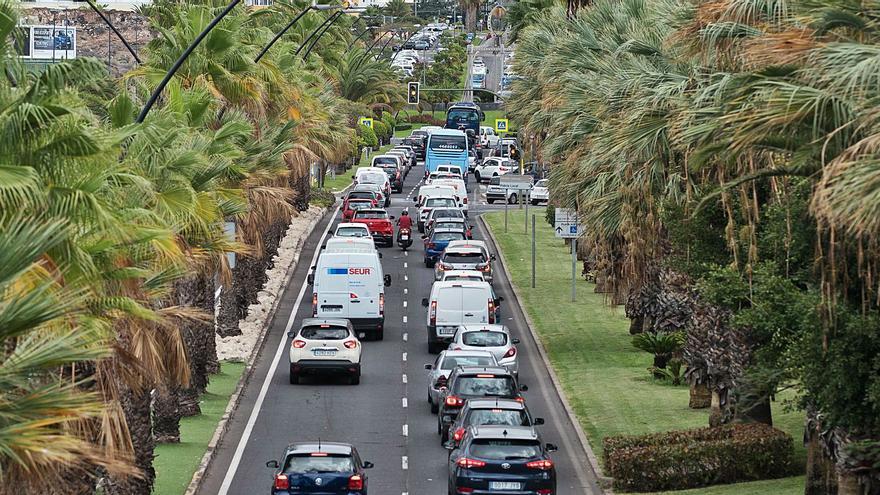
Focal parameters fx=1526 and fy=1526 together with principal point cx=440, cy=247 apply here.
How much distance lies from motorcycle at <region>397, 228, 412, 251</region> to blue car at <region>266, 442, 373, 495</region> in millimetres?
39258

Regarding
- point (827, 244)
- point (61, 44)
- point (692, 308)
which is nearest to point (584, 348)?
point (692, 308)

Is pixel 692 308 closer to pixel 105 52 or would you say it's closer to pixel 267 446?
pixel 267 446

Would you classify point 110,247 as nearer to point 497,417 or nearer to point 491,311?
point 497,417

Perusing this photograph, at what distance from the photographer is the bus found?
94250mm

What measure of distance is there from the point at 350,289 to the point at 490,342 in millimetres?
7169

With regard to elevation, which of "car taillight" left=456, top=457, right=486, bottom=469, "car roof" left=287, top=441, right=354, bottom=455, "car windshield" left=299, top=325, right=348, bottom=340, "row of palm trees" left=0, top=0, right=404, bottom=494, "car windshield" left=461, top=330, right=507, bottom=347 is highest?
"row of palm trees" left=0, top=0, right=404, bottom=494

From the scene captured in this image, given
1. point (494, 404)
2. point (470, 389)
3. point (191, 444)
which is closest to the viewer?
point (494, 404)

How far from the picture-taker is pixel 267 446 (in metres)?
28.3

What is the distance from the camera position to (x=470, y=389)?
28.3 metres

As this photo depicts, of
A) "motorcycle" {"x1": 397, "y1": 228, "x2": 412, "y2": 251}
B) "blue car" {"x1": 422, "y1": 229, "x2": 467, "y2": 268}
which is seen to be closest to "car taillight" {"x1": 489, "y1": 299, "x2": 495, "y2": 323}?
"blue car" {"x1": 422, "y1": 229, "x2": 467, "y2": 268}

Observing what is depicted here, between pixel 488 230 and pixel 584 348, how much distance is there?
Answer: 95.2 feet

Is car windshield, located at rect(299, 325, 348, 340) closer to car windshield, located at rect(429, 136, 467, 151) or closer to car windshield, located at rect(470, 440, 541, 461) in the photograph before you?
car windshield, located at rect(470, 440, 541, 461)

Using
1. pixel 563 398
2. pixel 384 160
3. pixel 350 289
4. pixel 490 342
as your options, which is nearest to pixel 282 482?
pixel 563 398

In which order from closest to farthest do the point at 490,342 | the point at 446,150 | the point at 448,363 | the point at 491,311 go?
the point at 448,363 < the point at 490,342 < the point at 491,311 < the point at 446,150
